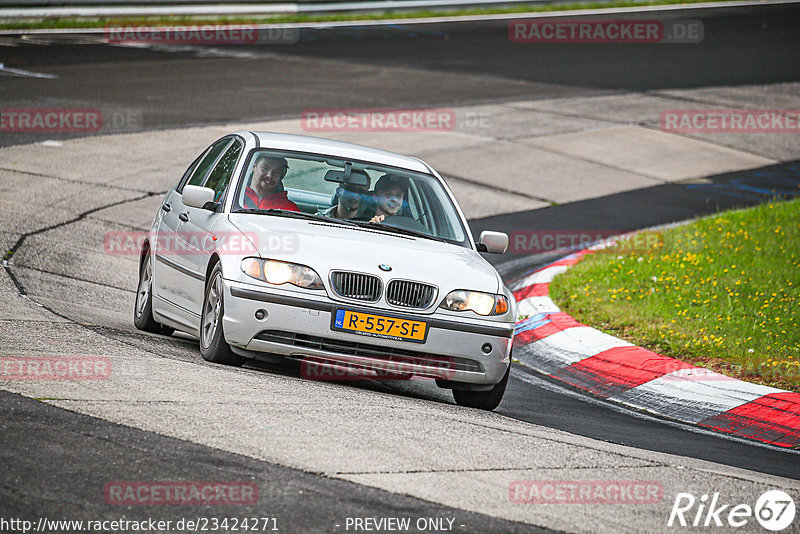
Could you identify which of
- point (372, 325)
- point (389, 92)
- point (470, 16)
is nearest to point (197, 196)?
point (372, 325)

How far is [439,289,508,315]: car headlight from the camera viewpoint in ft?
23.3

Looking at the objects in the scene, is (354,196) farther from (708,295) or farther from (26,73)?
(26,73)

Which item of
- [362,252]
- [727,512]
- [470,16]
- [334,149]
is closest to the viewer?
[727,512]

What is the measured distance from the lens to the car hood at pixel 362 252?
7.04 metres

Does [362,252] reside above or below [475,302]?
above

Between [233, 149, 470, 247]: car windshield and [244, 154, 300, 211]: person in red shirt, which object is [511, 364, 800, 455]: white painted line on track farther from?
[244, 154, 300, 211]: person in red shirt

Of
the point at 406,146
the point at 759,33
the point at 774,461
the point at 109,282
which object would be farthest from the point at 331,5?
the point at 774,461

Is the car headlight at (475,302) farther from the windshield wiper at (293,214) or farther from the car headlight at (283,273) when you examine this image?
the windshield wiper at (293,214)

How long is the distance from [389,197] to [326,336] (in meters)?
1.57

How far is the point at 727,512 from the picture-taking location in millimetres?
5184

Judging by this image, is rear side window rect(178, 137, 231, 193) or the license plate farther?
rear side window rect(178, 137, 231, 193)

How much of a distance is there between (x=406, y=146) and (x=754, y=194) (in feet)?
16.7

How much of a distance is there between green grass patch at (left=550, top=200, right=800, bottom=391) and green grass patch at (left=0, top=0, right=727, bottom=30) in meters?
17.4

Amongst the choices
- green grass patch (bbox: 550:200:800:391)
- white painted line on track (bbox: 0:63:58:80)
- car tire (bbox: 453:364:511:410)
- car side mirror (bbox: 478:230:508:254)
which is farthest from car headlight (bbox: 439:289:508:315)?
white painted line on track (bbox: 0:63:58:80)
